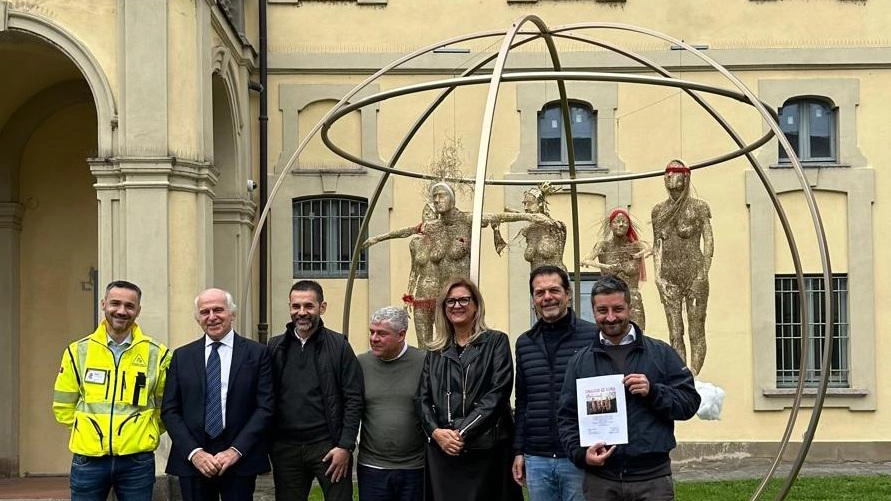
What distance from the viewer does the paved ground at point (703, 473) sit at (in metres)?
13.4

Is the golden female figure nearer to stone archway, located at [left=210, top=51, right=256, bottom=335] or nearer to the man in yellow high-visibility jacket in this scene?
Answer: stone archway, located at [left=210, top=51, right=256, bottom=335]

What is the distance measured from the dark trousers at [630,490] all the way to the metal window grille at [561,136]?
439 inches

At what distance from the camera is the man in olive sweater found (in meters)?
6.62

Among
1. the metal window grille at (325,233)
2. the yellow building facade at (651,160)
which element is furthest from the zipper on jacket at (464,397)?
the metal window grille at (325,233)

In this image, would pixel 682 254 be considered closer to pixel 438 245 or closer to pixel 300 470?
pixel 438 245

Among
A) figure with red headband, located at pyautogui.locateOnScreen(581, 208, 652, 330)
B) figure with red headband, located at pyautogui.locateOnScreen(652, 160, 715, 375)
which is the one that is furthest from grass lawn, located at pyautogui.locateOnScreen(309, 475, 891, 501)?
figure with red headband, located at pyautogui.locateOnScreen(581, 208, 652, 330)

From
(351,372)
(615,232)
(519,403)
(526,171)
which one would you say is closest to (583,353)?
(519,403)

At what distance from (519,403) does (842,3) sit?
12.0 metres

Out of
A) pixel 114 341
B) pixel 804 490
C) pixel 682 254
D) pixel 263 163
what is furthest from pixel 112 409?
pixel 263 163

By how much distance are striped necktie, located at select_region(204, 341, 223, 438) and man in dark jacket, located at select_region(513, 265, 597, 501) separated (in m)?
1.62

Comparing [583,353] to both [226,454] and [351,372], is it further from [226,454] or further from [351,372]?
[226,454]

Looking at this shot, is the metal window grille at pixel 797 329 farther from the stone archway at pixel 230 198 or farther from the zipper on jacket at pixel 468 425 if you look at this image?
the zipper on jacket at pixel 468 425

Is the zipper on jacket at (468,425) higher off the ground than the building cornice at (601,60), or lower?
lower

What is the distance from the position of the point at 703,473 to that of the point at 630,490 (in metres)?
10.0
